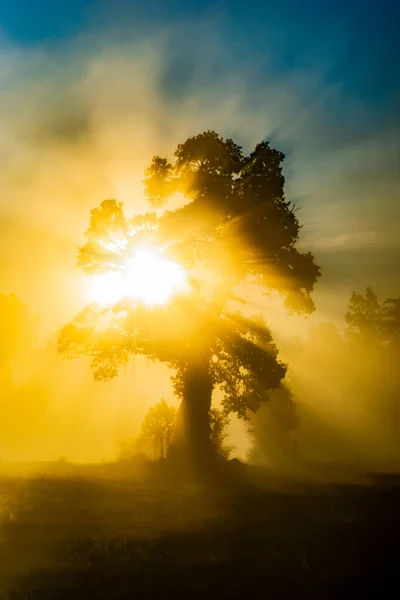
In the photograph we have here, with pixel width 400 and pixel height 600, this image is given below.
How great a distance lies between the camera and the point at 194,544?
9.08m

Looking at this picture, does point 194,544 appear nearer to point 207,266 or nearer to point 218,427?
point 207,266

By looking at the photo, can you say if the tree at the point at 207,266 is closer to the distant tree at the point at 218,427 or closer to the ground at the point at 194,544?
the ground at the point at 194,544

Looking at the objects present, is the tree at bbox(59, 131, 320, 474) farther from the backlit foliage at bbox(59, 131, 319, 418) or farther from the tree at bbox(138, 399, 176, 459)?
the tree at bbox(138, 399, 176, 459)

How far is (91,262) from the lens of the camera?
76.5 feet

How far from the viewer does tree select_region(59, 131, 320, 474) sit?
22.6 m

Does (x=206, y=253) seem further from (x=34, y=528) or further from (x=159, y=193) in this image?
(x=34, y=528)

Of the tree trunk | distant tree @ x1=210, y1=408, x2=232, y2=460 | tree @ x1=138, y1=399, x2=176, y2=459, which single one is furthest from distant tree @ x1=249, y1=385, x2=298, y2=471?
the tree trunk

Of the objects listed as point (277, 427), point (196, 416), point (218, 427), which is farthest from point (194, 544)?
point (277, 427)

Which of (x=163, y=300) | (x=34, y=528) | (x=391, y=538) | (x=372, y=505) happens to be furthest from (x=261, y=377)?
(x=34, y=528)

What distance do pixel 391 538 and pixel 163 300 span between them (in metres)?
16.0

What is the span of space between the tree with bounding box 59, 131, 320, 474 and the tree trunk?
0.20 feet

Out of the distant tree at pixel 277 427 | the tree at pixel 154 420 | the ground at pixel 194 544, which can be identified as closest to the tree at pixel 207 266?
the ground at pixel 194 544

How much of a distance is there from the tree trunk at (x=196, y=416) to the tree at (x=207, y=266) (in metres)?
0.06

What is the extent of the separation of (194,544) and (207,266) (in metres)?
16.8
